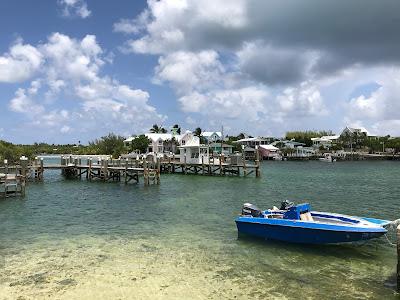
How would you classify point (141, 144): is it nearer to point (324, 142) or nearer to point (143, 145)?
point (143, 145)

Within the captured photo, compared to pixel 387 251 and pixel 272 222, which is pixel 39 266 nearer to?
pixel 272 222

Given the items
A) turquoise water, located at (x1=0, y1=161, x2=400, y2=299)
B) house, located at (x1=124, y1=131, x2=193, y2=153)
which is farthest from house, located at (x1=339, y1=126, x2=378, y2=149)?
turquoise water, located at (x1=0, y1=161, x2=400, y2=299)

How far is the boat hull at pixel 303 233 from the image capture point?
15297mm

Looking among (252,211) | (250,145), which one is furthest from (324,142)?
(252,211)

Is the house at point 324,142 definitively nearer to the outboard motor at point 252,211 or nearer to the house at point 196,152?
the house at point 196,152

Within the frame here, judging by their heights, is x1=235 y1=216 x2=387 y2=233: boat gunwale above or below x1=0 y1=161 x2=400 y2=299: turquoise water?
above

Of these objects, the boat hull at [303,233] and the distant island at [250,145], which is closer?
the boat hull at [303,233]

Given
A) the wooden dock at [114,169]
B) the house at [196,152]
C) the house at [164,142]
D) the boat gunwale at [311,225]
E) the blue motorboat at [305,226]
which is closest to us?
the boat gunwale at [311,225]

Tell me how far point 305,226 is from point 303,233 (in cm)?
35

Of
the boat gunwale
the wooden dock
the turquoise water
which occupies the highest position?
the wooden dock

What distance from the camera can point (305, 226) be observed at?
16.4 m

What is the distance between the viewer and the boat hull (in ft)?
50.2

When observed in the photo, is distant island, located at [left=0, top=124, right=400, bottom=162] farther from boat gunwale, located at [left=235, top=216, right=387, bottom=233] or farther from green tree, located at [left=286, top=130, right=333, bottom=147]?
boat gunwale, located at [left=235, top=216, right=387, bottom=233]

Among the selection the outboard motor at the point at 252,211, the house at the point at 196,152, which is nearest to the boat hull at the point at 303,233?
the outboard motor at the point at 252,211
